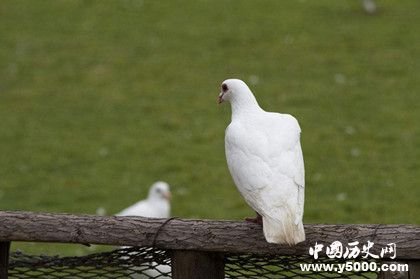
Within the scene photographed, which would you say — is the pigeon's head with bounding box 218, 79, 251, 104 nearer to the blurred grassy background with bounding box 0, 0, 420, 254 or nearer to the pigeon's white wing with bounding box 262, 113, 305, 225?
the pigeon's white wing with bounding box 262, 113, 305, 225

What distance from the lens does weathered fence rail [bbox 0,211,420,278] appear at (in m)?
3.97

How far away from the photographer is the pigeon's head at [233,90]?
16.5 ft

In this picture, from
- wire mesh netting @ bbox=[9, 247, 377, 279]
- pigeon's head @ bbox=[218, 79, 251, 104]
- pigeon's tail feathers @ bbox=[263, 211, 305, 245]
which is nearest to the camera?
pigeon's tail feathers @ bbox=[263, 211, 305, 245]

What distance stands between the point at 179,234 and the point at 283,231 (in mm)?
495

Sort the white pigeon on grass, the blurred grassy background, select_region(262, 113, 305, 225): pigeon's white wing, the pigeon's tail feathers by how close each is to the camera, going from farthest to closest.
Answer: the blurred grassy background < the white pigeon on grass < select_region(262, 113, 305, 225): pigeon's white wing < the pigeon's tail feathers

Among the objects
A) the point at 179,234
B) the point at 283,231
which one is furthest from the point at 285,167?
the point at 179,234

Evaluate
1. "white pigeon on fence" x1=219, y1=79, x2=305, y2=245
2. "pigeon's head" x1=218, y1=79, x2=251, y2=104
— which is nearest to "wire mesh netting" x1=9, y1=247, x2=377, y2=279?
"white pigeon on fence" x1=219, y1=79, x2=305, y2=245

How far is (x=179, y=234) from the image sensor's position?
413 centimetres

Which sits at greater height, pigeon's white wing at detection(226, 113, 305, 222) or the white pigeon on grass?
the white pigeon on grass

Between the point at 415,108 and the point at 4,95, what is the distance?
261 inches

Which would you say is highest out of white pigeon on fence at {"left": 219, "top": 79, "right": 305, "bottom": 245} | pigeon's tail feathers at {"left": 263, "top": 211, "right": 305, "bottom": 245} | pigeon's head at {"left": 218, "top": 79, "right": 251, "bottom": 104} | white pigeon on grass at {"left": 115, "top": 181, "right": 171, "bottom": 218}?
white pigeon on grass at {"left": 115, "top": 181, "right": 171, "bottom": 218}

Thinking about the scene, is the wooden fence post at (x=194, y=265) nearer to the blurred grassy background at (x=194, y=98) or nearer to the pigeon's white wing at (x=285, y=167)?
the pigeon's white wing at (x=285, y=167)

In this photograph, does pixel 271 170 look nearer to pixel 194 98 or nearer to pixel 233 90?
pixel 233 90

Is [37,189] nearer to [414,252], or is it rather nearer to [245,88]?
[245,88]
